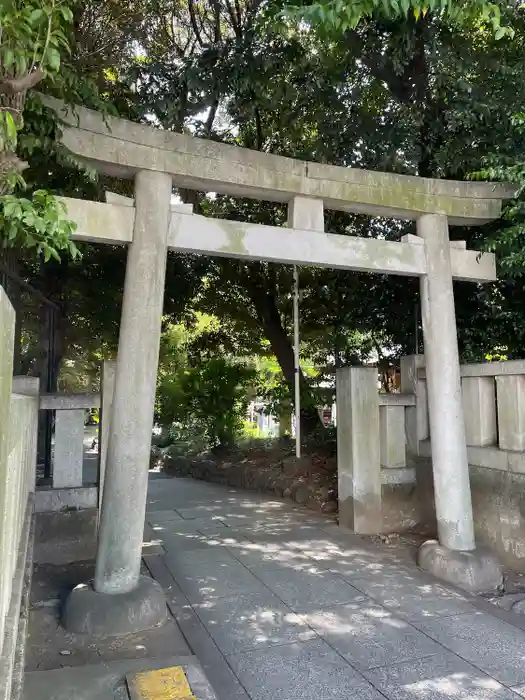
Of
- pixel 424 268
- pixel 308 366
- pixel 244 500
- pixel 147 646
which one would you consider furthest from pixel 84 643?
pixel 308 366

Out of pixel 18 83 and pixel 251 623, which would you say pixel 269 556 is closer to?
pixel 251 623

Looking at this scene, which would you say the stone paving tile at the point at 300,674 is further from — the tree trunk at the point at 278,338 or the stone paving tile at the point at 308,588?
the tree trunk at the point at 278,338

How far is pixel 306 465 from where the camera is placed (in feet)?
28.7

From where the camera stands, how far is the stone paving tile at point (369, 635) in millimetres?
3395

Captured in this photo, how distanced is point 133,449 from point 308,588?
197cm

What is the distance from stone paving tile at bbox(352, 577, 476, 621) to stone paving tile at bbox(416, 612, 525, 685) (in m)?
0.13

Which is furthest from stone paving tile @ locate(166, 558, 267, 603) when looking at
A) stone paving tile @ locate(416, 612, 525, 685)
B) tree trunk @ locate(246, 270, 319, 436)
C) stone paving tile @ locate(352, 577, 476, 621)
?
tree trunk @ locate(246, 270, 319, 436)

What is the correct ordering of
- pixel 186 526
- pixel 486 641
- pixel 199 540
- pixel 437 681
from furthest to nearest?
1. pixel 186 526
2. pixel 199 540
3. pixel 486 641
4. pixel 437 681

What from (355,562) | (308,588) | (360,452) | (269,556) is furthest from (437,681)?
(360,452)

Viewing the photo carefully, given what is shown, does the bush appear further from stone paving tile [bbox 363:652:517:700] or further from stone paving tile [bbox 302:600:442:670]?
stone paving tile [bbox 363:652:517:700]

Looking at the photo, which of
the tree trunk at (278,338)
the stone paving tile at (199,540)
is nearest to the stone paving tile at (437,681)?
the stone paving tile at (199,540)

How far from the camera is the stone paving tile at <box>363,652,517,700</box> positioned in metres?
2.94

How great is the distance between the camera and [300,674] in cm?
320

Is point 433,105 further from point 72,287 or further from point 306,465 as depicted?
point 72,287
